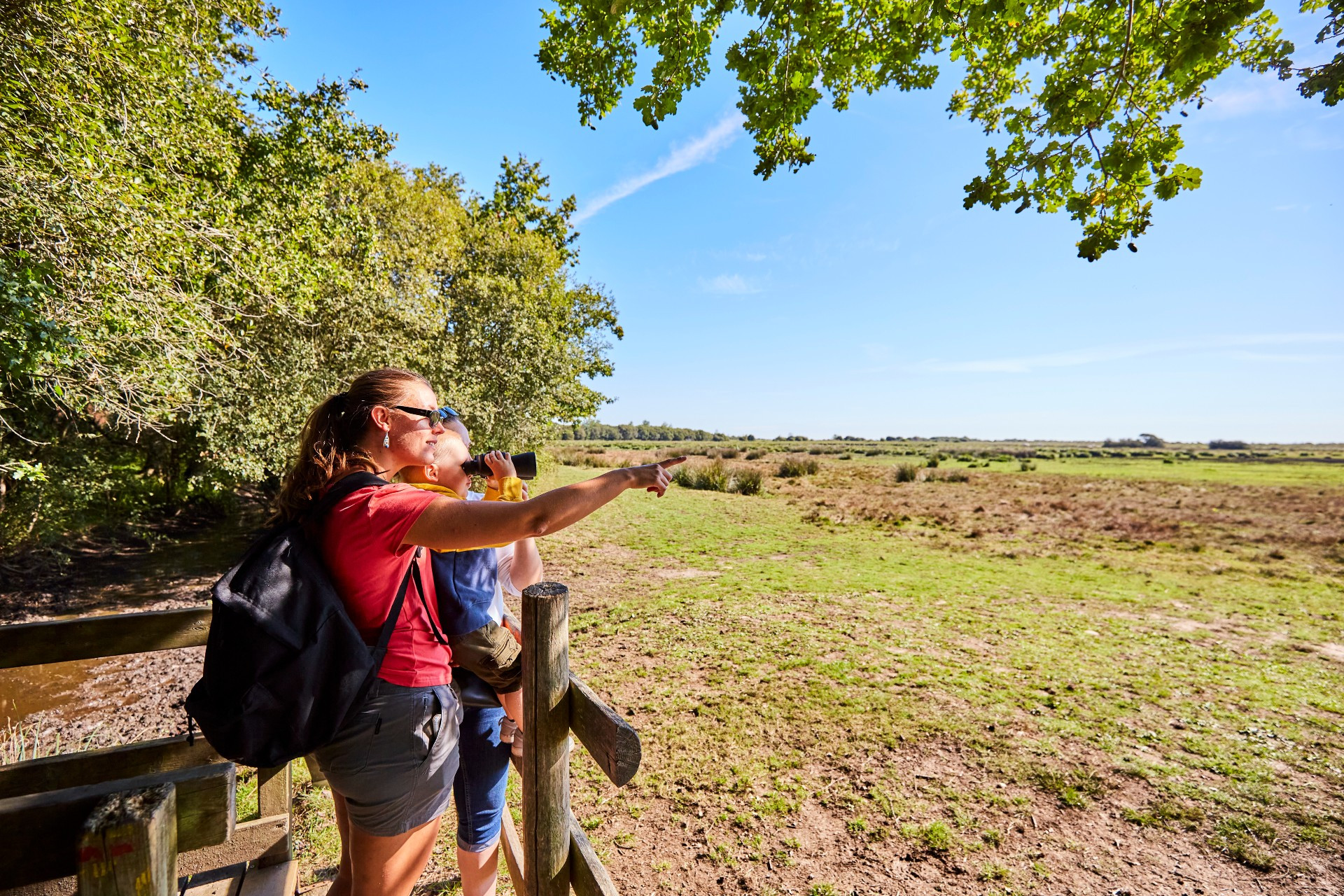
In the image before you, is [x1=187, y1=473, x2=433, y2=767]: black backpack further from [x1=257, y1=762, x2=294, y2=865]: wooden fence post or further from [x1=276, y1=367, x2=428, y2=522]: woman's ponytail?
[x1=257, y1=762, x2=294, y2=865]: wooden fence post

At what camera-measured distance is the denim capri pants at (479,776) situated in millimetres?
2498

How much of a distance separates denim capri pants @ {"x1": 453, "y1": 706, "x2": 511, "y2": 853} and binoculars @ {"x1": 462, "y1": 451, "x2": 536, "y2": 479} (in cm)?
114

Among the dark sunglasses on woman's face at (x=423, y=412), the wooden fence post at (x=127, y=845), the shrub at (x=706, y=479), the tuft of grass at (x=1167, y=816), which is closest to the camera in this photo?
the wooden fence post at (x=127, y=845)

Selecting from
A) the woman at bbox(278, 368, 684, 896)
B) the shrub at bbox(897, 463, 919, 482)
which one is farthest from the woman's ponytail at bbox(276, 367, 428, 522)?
the shrub at bbox(897, 463, 919, 482)

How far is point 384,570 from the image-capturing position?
5.25 feet

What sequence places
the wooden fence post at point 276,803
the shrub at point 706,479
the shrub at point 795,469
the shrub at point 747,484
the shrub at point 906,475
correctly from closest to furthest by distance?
the wooden fence post at point 276,803 < the shrub at point 747,484 < the shrub at point 706,479 < the shrub at point 795,469 < the shrub at point 906,475

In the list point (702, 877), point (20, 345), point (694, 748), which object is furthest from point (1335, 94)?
point (20, 345)

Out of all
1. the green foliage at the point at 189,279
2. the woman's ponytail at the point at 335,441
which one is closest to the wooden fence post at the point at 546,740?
the woman's ponytail at the point at 335,441

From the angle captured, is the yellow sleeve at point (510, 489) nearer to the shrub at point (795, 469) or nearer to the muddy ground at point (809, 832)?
the muddy ground at point (809, 832)

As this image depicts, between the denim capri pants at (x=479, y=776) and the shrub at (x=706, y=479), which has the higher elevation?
the denim capri pants at (x=479, y=776)

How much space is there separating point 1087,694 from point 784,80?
8201 millimetres

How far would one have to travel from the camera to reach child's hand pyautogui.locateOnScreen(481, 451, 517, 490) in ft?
7.53

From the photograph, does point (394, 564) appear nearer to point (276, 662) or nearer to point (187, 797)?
point (276, 662)

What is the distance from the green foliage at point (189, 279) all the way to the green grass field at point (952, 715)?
5580mm
